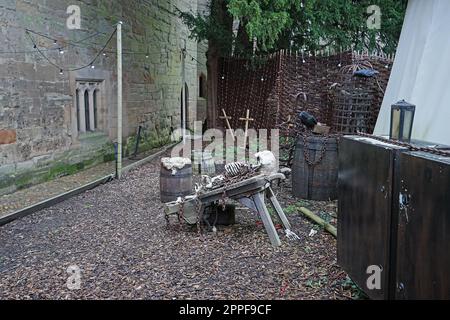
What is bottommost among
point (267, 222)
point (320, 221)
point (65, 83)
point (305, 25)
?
point (320, 221)

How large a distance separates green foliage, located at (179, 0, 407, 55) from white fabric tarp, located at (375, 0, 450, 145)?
272 cm

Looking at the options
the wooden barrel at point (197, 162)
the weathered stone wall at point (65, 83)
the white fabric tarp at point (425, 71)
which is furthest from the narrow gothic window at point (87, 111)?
the white fabric tarp at point (425, 71)

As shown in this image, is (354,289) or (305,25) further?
(305,25)

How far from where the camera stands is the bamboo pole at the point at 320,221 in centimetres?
446

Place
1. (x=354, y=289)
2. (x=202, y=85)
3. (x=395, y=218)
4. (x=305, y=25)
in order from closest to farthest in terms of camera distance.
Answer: (x=395, y=218) → (x=354, y=289) → (x=305, y=25) → (x=202, y=85)

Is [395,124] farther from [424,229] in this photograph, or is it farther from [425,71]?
[425,71]

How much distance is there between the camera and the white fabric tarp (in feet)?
14.8

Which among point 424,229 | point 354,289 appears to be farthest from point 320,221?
point 424,229

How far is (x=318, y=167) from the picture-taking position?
5852 millimetres

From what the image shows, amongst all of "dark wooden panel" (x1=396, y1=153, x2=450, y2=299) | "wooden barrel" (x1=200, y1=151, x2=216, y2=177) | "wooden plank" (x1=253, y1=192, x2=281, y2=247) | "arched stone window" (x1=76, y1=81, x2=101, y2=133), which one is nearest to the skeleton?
"wooden plank" (x1=253, y1=192, x2=281, y2=247)

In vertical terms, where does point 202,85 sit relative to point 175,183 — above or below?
above

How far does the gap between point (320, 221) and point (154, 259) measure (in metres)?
1.94

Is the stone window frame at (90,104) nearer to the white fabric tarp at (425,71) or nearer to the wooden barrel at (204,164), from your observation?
the wooden barrel at (204,164)

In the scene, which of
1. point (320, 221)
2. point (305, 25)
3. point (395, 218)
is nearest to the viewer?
point (395, 218)
